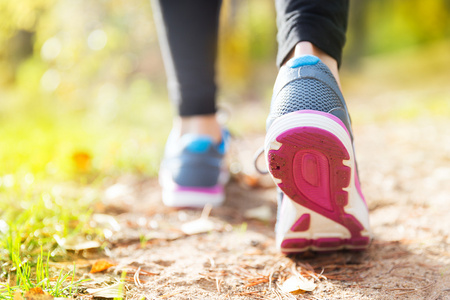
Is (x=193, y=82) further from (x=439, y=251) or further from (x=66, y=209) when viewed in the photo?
(x=439, y=251)

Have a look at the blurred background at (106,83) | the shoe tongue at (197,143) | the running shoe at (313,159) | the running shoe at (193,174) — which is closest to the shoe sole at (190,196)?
the running shoe at (193,174)

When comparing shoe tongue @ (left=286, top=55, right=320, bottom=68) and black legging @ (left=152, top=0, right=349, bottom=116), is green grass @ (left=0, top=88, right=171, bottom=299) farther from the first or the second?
shoe tongue @ (left=286, top=55, right=320, bottom=68)

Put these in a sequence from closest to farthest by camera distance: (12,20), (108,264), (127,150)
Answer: (108,264)
(127,150)
(12,20)

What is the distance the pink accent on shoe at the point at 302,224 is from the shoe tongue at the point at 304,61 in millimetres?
322

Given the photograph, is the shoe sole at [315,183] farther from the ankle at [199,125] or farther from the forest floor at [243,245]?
the ankle at [199,125]

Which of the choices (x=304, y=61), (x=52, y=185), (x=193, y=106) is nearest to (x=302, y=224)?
(x=304, y=61)

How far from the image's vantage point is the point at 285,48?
2.93ft

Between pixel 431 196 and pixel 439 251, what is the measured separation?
0.45 metres

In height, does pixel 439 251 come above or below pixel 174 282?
below

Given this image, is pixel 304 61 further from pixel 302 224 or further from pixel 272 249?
pixel 272 249

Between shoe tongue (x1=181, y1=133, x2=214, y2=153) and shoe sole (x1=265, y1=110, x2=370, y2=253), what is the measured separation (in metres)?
0.57

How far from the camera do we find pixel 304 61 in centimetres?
82

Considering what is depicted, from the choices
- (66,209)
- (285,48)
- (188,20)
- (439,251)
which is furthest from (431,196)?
(66,209)

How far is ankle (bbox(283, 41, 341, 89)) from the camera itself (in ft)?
2.81
